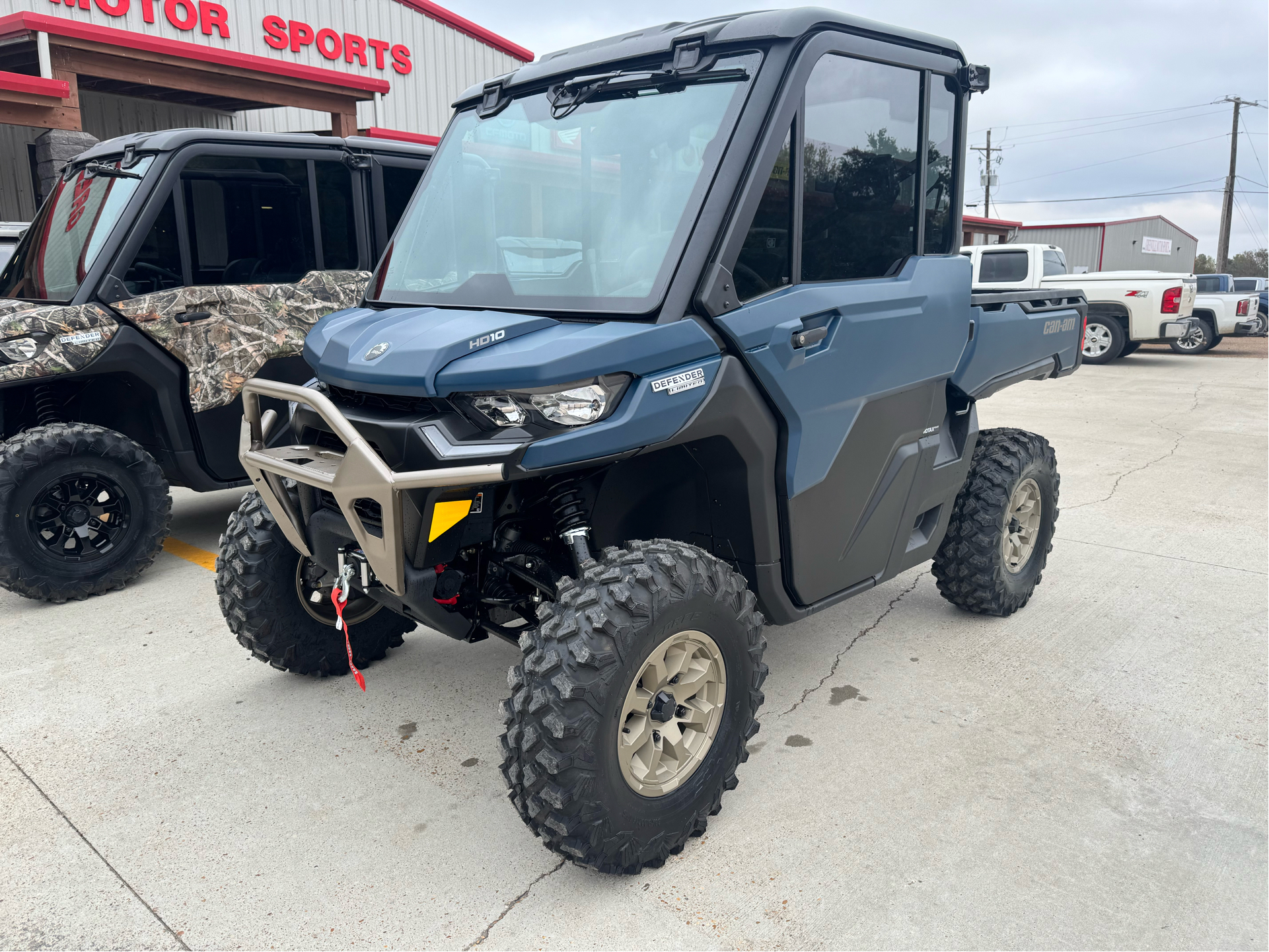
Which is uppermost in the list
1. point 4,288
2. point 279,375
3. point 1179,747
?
point 4,288

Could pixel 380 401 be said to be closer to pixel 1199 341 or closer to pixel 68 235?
pixel 68 235

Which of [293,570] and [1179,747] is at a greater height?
[293,570]

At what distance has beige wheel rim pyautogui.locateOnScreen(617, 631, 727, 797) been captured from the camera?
2688 mm

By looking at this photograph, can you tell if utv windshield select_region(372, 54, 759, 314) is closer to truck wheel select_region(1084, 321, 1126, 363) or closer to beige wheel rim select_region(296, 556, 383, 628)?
beige wheel rim select_region(296, 556, 383, 628)

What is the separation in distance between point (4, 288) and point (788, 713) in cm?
527

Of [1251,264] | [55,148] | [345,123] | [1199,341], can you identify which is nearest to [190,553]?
[55,148]

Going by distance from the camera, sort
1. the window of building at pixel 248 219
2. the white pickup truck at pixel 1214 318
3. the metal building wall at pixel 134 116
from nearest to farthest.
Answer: the window of building at pixel 248 219 < the metal building wall at pixel 134 116 < the white pickup truck at pixel 1214 318

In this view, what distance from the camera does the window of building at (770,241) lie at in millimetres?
2869

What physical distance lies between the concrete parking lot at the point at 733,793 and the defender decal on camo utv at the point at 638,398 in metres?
0.32

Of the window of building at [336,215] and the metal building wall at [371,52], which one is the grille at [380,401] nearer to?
the window of building at [336,215]

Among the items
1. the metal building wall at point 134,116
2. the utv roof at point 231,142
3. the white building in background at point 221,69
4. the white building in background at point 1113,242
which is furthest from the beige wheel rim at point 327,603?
the white building in background at point 1113,242

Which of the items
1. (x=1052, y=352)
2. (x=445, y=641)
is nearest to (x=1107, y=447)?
(x=1052, y=352)

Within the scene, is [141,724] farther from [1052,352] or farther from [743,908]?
[1052,352]

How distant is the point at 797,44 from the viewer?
291cm
